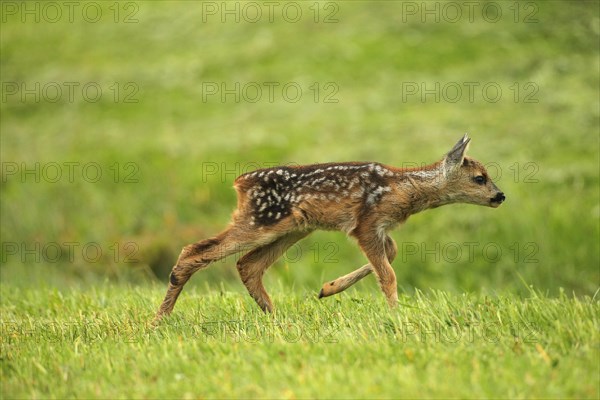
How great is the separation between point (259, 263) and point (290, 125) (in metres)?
11.0

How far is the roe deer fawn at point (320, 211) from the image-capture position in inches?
323

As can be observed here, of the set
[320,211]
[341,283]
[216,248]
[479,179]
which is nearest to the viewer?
[341,283]

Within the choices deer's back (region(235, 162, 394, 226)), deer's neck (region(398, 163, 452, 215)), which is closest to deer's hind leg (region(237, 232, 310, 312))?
deer's back (region(235, 162, 394, 226))

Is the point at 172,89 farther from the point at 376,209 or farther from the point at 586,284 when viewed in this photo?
the point at 376,209

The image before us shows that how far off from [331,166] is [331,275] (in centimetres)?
536

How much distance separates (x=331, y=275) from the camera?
13773 millimetres

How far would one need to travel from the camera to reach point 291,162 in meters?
16.8

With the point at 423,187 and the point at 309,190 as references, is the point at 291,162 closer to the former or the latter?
the point at 423,187

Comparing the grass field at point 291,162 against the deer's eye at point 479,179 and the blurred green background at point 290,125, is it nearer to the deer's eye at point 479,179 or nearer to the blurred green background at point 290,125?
the blurred green background at point 290,125

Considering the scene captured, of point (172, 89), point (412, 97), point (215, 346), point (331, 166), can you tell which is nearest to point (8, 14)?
point (172, 89)

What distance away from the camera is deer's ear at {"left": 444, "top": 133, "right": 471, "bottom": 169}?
8.70 metres

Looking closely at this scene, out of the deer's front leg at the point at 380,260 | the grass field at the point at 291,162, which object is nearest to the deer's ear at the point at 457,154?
the deer's front leg at the point at 380,260

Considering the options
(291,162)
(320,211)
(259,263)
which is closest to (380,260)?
(320,211)

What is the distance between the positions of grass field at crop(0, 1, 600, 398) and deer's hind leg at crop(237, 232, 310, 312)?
0.24m
